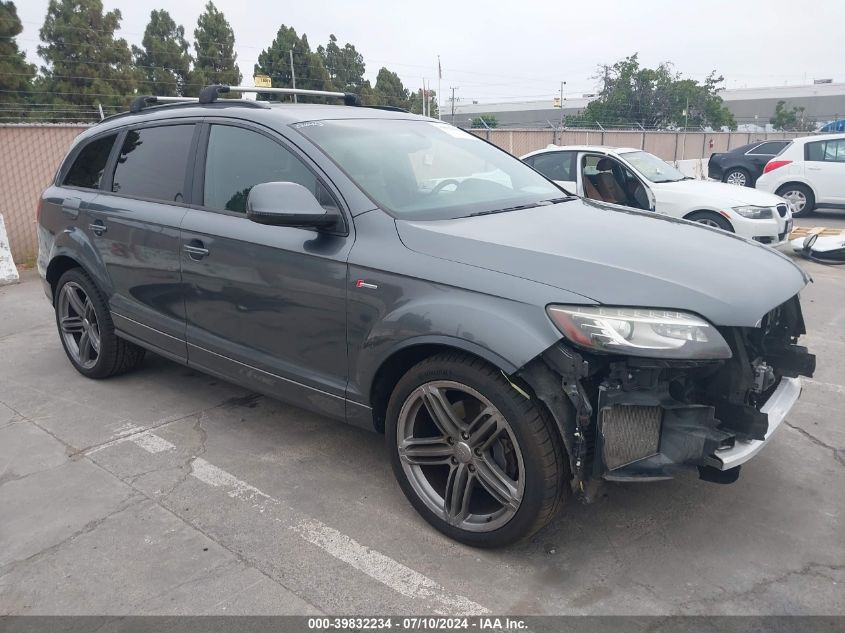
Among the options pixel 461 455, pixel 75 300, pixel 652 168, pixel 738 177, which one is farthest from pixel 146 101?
pixel 738 177

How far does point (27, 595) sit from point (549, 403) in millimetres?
2135

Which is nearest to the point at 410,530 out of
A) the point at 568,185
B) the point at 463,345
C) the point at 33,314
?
the point at 463,345

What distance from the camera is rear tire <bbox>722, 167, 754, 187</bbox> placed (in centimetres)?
1603

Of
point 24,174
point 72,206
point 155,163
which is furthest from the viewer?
point 24,174

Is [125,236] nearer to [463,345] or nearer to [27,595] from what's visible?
[27,595]

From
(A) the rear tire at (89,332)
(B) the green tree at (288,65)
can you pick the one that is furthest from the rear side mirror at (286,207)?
(B) the green tree at (288,65)

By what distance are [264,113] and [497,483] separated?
88.6 inches

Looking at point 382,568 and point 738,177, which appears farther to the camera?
point 738,177

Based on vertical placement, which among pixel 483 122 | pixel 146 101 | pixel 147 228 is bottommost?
pixel 147 228

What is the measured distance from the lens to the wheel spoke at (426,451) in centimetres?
291

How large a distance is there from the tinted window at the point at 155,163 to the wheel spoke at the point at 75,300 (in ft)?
2.93

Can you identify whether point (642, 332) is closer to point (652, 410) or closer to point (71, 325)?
point (652, 410)

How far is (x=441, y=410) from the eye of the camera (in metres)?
2.82

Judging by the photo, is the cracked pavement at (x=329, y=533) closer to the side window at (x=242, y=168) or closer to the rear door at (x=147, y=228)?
the rear door at (x=147, y=228)
